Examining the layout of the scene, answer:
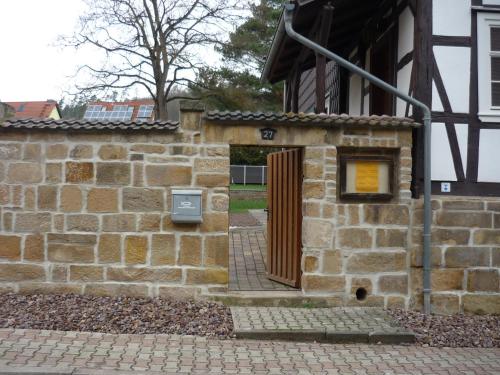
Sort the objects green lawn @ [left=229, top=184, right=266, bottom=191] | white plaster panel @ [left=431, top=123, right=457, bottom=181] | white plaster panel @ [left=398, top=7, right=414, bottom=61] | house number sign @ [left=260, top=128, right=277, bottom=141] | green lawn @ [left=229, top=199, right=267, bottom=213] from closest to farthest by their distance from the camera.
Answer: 1. house number sign @ [left=260, top=128, right=277, bottom=141]
2. white plaster panel @ [left=431, top=123, right=457, bottom=181]
3. white plaster panel @ [left=398, top=7, right=414, bottom=61]
4. green lawn @ [left=229, top=199, right=267, bottom=213]
5. green lawn @ [left=229, top=184, right=266, bottom=191]

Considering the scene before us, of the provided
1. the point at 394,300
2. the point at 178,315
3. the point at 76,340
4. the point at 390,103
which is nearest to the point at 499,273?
the point at 394,300

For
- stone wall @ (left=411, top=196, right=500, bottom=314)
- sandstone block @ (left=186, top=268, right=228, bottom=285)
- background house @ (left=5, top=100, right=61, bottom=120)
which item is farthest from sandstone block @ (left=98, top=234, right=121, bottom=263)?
background house @ (left=5, top=100, right=61, bottom=120)

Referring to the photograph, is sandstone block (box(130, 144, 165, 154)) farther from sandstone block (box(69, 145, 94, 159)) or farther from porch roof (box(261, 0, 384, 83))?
porch roof (box(261, 0, 384, 83))

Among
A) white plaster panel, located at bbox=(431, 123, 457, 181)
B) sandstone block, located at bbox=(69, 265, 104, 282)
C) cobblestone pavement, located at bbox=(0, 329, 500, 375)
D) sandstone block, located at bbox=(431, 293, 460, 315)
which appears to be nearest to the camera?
cobblestone pavement, located at bbox=(0, 329, 500, 375)

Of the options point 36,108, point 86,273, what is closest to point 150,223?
point 86,273

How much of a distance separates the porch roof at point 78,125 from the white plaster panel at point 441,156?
331cm

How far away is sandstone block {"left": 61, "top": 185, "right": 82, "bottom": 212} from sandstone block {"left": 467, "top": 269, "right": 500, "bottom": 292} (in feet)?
16.4

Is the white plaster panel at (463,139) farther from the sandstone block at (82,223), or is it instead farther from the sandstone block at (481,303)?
the sandstone block at (82,223)

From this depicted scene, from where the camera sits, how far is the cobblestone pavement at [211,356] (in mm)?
4918

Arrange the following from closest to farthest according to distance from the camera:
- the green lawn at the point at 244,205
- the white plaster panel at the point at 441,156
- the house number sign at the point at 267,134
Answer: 1. the house number sign at the point at 267,134
2. the white plaster panel at the point at 441,156
3. the green lawn at the point at 244,205

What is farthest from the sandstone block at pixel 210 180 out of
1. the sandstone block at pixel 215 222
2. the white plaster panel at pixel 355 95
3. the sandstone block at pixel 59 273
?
the white plaster panel at pixel 355 95

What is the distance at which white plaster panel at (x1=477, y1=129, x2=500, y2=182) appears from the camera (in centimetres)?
712

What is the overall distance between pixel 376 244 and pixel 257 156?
87.8 ft

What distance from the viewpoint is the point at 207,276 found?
678 cm
